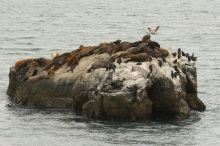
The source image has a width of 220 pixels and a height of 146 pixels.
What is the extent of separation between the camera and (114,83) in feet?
106

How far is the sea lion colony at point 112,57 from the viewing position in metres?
34.5

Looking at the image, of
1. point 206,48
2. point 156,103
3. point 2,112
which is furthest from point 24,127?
point 206,48

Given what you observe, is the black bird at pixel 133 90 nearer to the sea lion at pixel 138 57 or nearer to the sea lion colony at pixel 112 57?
the sea lion colony at pixel 112 57

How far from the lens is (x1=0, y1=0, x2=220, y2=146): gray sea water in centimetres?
3081

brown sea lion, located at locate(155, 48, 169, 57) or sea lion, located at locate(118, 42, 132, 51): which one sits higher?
sea lion, located at locate(118, 42, 132, 51)

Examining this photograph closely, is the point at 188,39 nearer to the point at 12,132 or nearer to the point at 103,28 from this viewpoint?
the point at 103,28

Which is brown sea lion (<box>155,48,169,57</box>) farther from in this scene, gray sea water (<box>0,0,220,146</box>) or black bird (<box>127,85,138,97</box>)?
black bird (<box>127,85,138,97</box>)

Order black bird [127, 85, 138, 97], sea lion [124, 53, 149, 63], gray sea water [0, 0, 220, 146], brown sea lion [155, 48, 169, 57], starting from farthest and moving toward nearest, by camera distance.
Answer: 1. brown sea lion [155, 48, 169, 57]
2. sea lion [124, 53, 149, 63]
3. black bird [127, 85, 138, 97]
4. gray sea water [0, 0, 220, 146]

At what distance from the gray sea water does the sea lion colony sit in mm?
2293

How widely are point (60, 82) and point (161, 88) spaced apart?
5.53 meters

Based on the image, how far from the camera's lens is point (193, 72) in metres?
35.7

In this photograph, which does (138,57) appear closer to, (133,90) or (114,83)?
(114,83)

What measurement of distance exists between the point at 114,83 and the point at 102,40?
122 feet

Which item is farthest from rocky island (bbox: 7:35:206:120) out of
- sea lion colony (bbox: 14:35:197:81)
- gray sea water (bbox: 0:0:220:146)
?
gray sea water (bbox: 0:0:220:146)
